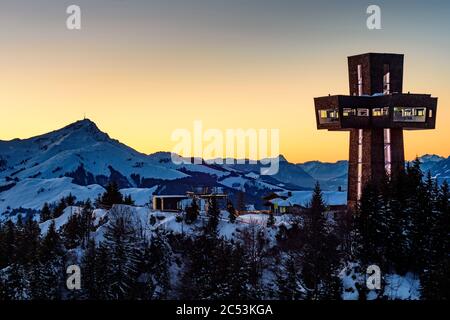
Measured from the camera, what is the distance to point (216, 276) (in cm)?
9888

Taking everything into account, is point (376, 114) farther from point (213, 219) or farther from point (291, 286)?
point (291, 286)

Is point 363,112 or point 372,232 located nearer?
point 372,232

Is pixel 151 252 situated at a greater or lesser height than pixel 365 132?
lesser

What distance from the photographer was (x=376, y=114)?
114 metres

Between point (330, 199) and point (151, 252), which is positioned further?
point (330, 199)

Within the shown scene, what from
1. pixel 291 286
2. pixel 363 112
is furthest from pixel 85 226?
pixel 363 112

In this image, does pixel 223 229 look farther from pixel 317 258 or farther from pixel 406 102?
pixel 406 102

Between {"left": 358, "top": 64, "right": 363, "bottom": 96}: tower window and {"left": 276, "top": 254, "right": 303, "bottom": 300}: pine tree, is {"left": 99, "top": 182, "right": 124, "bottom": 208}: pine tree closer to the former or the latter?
{"left": 276, "top": 254, "right": 303, "bottom": 300}: pine tree

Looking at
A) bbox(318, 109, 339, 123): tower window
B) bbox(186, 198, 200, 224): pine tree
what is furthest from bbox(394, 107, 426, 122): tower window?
bbox(186, 198, 200, 224): pine tree

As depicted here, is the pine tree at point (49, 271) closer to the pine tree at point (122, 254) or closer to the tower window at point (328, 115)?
the pine tree at point (122, 254)

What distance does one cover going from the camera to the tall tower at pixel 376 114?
114125 millimetres

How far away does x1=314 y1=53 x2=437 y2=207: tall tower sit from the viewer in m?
114
